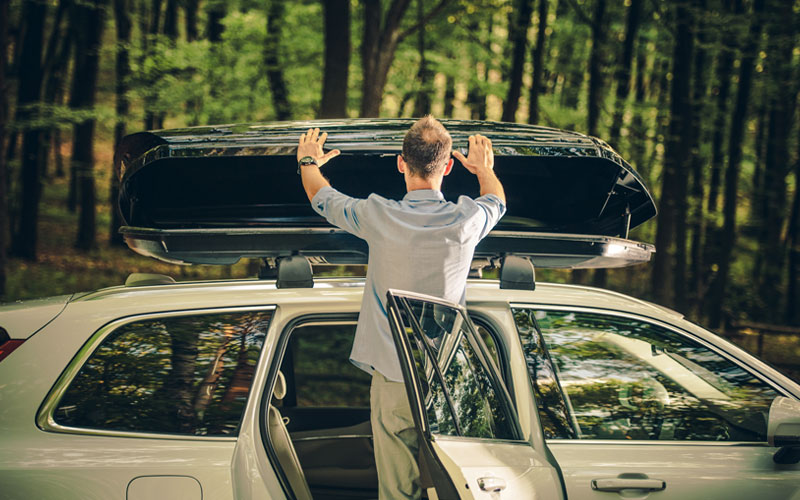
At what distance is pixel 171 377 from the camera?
252 cm

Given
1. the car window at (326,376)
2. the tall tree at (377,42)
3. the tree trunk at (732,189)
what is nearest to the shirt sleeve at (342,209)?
the car window at (326,376)

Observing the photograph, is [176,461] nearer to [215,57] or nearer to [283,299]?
[283,299]

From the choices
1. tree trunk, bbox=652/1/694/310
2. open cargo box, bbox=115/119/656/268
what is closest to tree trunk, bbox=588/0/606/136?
tree trunk, bbox=652/1/694/310

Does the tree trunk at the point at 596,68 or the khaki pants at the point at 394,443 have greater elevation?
the tree trunk at the point at 596,68

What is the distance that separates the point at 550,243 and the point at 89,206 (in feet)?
59.5

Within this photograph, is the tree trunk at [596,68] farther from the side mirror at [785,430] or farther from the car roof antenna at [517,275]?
the side mirror at [785,430]

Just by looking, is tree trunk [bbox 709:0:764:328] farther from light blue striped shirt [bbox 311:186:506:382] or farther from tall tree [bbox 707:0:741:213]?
light blue striped shirt [bbox 311:186:506:382]

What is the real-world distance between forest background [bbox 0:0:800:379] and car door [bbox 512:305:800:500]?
8.15m

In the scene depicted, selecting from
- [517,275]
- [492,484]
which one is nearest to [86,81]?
[517,275]

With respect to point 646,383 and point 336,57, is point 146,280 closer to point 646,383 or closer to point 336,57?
point 646,383

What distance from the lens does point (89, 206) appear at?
18.3 metres

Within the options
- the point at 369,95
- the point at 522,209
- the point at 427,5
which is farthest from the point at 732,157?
the point at 522,209

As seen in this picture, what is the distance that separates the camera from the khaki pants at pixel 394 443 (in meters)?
2.37

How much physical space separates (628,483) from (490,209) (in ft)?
3.98
